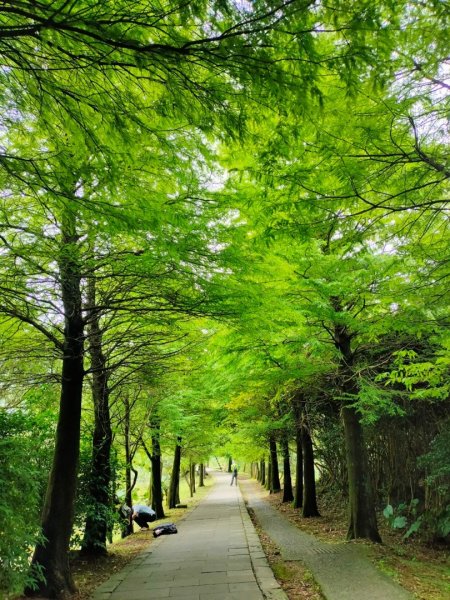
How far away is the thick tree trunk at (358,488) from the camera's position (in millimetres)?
9578

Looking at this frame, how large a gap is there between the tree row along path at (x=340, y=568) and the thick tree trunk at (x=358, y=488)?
2.00 feet

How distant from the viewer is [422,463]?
9.89 metres

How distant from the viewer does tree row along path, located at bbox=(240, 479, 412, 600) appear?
5.86 metres

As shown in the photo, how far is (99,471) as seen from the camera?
9500 mm

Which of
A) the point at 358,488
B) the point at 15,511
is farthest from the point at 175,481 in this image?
the point at 15,511

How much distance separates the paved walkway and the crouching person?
12.2 feet

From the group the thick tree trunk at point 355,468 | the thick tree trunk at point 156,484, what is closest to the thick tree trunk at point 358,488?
the thick tree trunk at point 355,468

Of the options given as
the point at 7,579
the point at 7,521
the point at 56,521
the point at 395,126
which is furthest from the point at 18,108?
the point at 56,521

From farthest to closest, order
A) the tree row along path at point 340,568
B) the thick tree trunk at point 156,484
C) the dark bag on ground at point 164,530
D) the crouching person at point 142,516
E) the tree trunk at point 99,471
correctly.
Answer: the thick tree trunk at point 156,484
the crouching person at point 142,516
the dark bag on ground at point 164,530
the tree trunk at point 99,471
the tree row along path at point 340,568

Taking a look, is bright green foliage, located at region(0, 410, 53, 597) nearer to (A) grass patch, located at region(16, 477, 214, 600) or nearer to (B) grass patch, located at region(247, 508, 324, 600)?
(A) grass patch, located at region(16, 477, 214, 600)

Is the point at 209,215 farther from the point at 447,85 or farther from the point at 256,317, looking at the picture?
the point at 447,85

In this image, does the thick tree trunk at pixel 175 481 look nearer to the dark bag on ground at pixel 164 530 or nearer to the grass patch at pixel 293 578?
the dark bag on ground at pixel 164 530

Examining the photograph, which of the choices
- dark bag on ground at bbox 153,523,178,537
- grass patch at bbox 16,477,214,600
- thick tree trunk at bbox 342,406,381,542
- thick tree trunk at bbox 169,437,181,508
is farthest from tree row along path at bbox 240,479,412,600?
thick tree trunk at bbox 169,437,181,508

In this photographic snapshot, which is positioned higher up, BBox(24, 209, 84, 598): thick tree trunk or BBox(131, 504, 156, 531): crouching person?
BBox(24, 209, 84, 598): thick tree trunk
